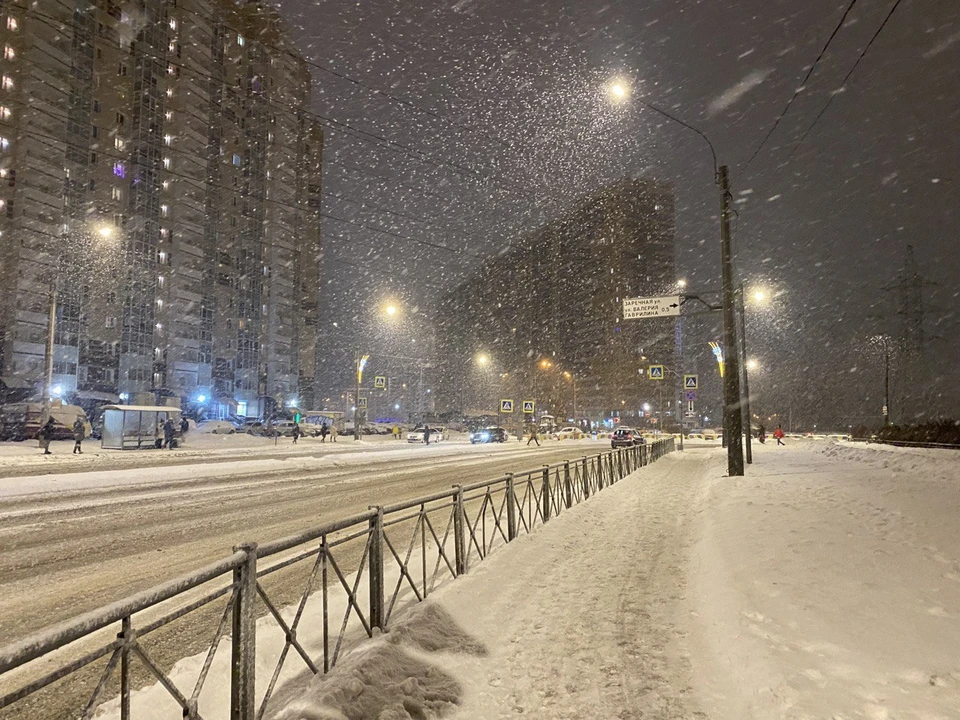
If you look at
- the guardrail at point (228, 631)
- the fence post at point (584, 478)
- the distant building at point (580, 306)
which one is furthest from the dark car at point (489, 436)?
the distant building at point (580, 306)

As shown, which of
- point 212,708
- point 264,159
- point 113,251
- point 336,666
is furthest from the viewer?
point 264,159

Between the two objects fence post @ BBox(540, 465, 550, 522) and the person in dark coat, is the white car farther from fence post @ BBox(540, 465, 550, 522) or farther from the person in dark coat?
fence post @ BBox(540, 465, 550, 522)

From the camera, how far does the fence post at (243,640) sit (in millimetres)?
3240

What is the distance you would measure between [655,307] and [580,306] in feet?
339

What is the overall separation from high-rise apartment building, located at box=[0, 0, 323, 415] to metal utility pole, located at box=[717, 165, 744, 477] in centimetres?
2750

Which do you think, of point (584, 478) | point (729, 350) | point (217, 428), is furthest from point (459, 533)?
point (217, 428)

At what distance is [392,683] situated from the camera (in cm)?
415

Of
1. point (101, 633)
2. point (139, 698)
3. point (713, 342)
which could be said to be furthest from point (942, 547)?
point (713, 342)

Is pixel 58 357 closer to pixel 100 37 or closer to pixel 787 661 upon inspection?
pixel 100 37

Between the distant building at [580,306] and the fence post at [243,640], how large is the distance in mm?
97972

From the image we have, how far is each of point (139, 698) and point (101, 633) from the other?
1820 millimetres

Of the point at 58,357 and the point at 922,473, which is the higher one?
the point at 58,357

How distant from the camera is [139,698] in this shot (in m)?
4.02

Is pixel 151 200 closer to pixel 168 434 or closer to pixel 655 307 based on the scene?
→ pixel 168 434
